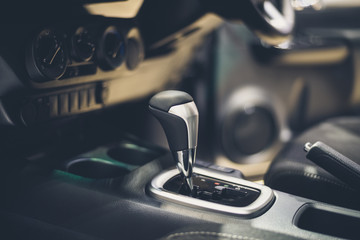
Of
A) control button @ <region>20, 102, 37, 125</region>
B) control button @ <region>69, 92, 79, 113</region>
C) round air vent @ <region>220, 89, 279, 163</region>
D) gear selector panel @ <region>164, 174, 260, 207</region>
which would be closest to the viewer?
gear selector panel @ <region>164, 174, 260, 207</region>

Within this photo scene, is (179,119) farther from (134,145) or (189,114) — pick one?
(134,145)

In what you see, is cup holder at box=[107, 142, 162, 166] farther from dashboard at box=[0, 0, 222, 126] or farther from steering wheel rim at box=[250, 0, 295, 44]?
steering wheel rim at box=[250, 0, 295, 44]

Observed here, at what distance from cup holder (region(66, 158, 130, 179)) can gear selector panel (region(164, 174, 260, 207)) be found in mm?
173

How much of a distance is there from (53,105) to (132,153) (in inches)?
9.2

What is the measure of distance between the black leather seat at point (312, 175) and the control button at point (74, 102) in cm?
42

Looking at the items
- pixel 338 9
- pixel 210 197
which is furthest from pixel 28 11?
pixel 338 9

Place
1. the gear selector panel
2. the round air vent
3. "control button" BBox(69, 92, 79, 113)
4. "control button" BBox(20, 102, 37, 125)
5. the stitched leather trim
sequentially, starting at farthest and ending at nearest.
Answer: the round air vent
"control button" BBox(69, 92, 79, 113)
"control button" BBox(20, 102, 37, 125)
the gear selector panel
the stitched leather trim

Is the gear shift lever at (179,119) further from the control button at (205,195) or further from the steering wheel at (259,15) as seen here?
the steering wheel at (259,15)

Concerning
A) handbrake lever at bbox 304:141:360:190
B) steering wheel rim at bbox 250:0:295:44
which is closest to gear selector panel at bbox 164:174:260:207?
handbrake lever at bbox 304:141:360:190

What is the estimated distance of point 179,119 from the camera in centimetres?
66

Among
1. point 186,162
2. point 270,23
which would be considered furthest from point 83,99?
point 270,23

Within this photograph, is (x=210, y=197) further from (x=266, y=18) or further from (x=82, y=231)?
(x=266, y=18)

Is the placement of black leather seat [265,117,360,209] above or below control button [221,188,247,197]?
below

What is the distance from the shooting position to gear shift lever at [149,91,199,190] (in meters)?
0.66
